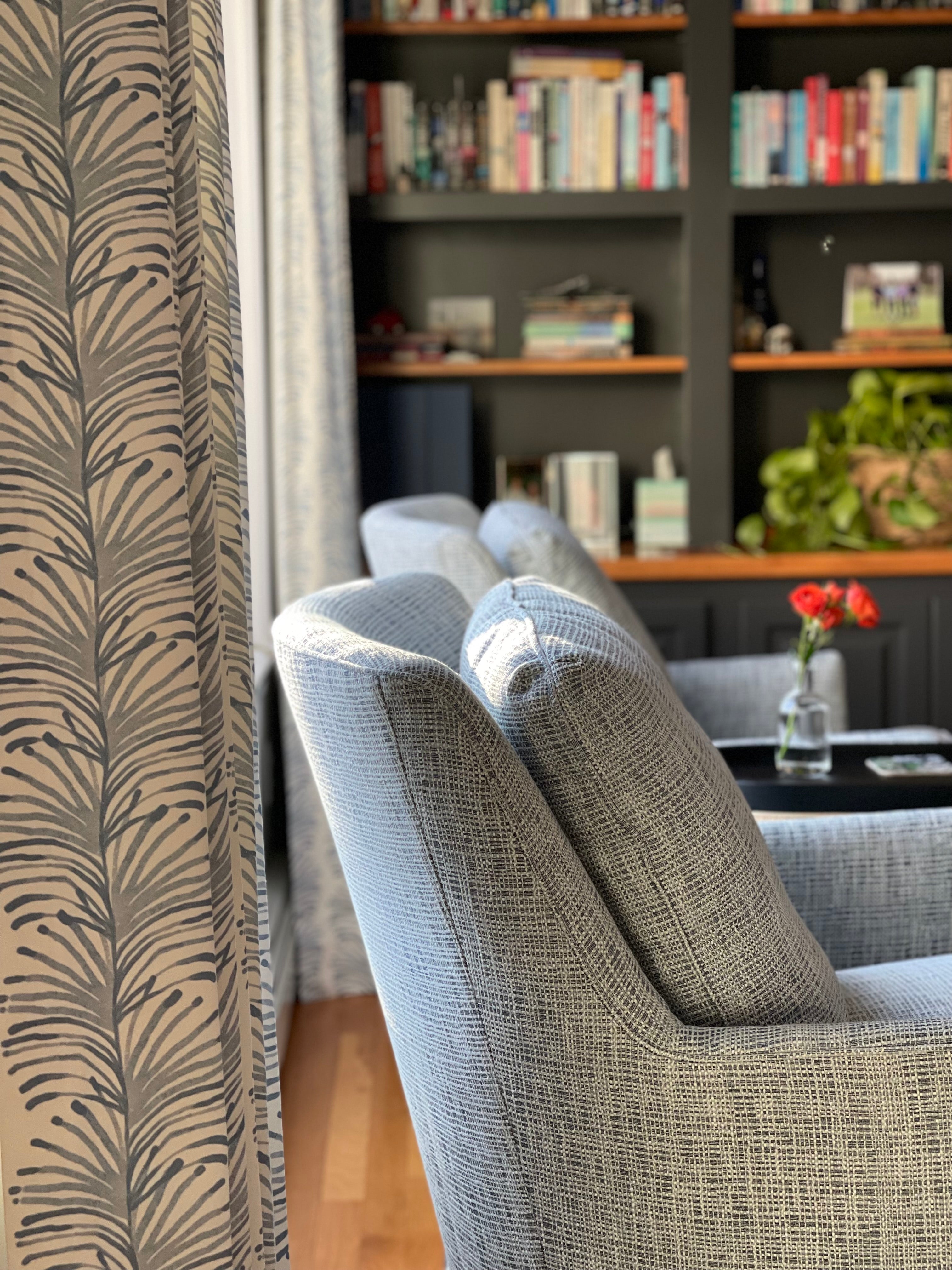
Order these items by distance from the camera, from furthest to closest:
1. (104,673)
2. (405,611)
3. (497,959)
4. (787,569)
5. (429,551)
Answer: (787,569) → (429,551) → (405,611) → (497,959) → (104,673)

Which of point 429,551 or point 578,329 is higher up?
point 578,329

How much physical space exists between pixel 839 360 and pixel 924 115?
66 cm

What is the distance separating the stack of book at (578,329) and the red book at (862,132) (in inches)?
27.4

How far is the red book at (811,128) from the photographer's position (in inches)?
134

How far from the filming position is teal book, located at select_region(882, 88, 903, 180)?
3.41 meters

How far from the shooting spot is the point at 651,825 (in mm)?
1059

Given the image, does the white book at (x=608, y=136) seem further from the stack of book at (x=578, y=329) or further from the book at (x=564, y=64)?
the stack of book at (x=578, y=329)

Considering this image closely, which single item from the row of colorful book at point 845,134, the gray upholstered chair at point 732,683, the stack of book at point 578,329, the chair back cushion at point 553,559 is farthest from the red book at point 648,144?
the chair back cushion at point 553,559

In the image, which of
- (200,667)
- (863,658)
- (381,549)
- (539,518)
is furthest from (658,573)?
(200,667)

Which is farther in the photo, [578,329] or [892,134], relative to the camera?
[578,329]

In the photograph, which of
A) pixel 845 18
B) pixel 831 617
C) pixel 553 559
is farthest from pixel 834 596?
pixel 845 18

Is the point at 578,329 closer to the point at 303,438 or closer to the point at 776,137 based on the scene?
the point at 776,137

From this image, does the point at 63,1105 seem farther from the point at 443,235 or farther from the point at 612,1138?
the point at 443,235

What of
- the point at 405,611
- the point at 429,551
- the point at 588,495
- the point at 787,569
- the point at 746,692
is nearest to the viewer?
the point at 405,611
